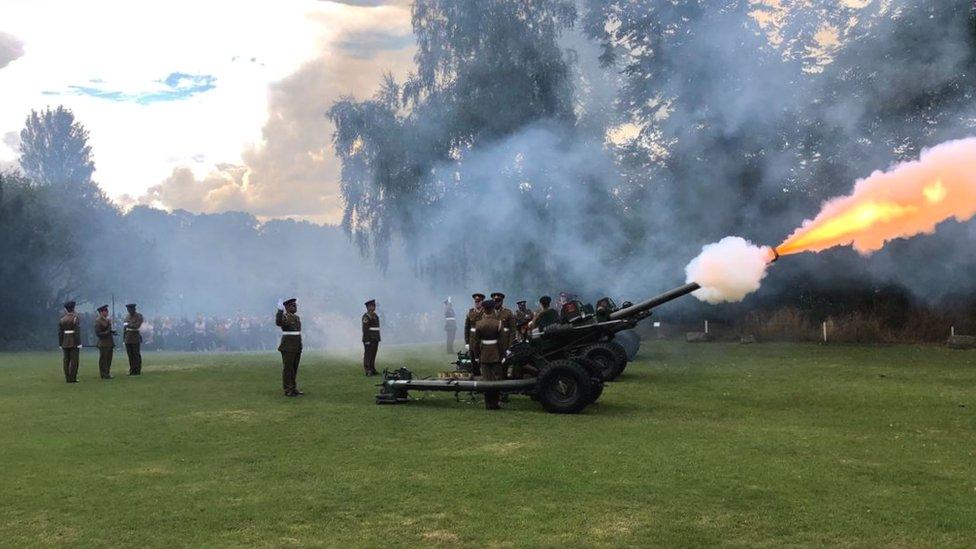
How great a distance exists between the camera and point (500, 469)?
8.73m

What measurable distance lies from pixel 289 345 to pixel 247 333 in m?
28.5

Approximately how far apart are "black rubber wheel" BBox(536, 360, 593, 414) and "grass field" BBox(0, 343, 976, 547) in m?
0.31

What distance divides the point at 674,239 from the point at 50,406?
69.2 ft

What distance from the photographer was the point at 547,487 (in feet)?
26.0

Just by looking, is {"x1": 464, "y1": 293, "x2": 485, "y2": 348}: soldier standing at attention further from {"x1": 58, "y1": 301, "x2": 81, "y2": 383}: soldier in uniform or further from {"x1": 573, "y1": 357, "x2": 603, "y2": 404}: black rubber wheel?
{"x1": 58, "y1": 301, "x2": 81, "y2": 383}: soldier in uniform

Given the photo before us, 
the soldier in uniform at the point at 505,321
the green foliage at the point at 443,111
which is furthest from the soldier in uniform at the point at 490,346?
the green foliage at the point at 443,111

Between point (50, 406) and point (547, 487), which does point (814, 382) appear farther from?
point (50, 406)

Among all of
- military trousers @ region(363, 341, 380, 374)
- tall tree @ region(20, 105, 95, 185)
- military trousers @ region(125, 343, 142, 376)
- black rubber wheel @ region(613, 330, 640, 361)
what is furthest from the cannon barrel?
tall tree @ region(20, 105, 95, 185)

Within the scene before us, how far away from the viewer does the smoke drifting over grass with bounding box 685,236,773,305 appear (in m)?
13.0

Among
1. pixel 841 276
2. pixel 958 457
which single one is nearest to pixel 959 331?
pixel 841 276

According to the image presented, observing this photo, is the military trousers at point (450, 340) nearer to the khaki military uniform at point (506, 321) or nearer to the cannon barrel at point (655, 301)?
the khaki military uniform at point (506, 321)

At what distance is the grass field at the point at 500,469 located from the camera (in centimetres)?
663

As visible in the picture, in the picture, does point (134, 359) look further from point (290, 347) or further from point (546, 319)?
point (546, 319)

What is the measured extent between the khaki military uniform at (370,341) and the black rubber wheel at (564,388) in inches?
298
